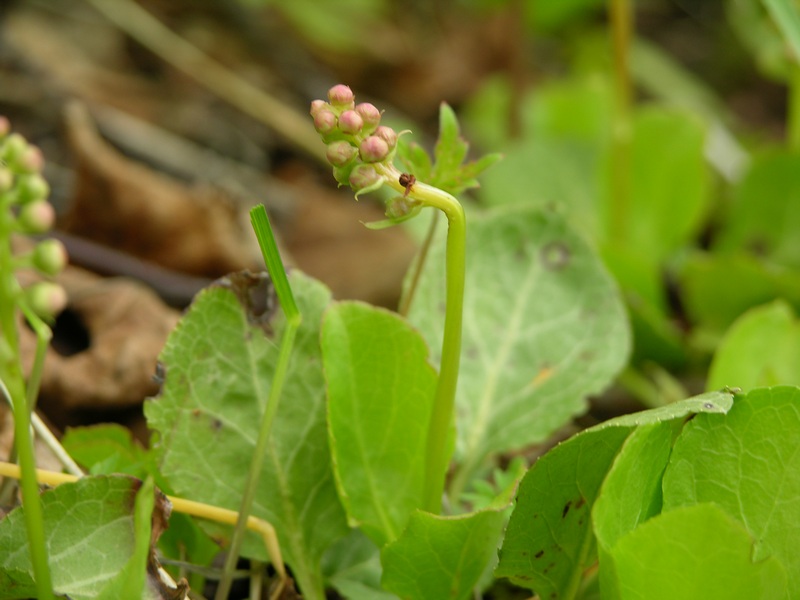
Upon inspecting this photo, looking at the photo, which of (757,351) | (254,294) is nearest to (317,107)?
(254,294)

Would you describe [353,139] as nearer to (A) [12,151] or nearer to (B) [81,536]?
(A) [12,151]

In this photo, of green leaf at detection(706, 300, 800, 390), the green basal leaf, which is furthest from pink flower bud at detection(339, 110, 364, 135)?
the green basal leaf

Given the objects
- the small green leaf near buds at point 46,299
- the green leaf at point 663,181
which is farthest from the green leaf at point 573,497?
the green leaf at point 663,181

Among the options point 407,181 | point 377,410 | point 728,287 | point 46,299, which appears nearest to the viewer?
point 46,299

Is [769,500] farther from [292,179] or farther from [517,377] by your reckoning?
[292,179]

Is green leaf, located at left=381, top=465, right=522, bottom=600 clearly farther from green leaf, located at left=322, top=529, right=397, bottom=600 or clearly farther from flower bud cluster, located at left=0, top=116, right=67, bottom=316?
flower bud cluster, located at left=0, top=116, right=67, bottom=316

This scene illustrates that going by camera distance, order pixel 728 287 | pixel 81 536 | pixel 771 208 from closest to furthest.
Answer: pixel 81 536
pixel 728 287
pixel 771 208
